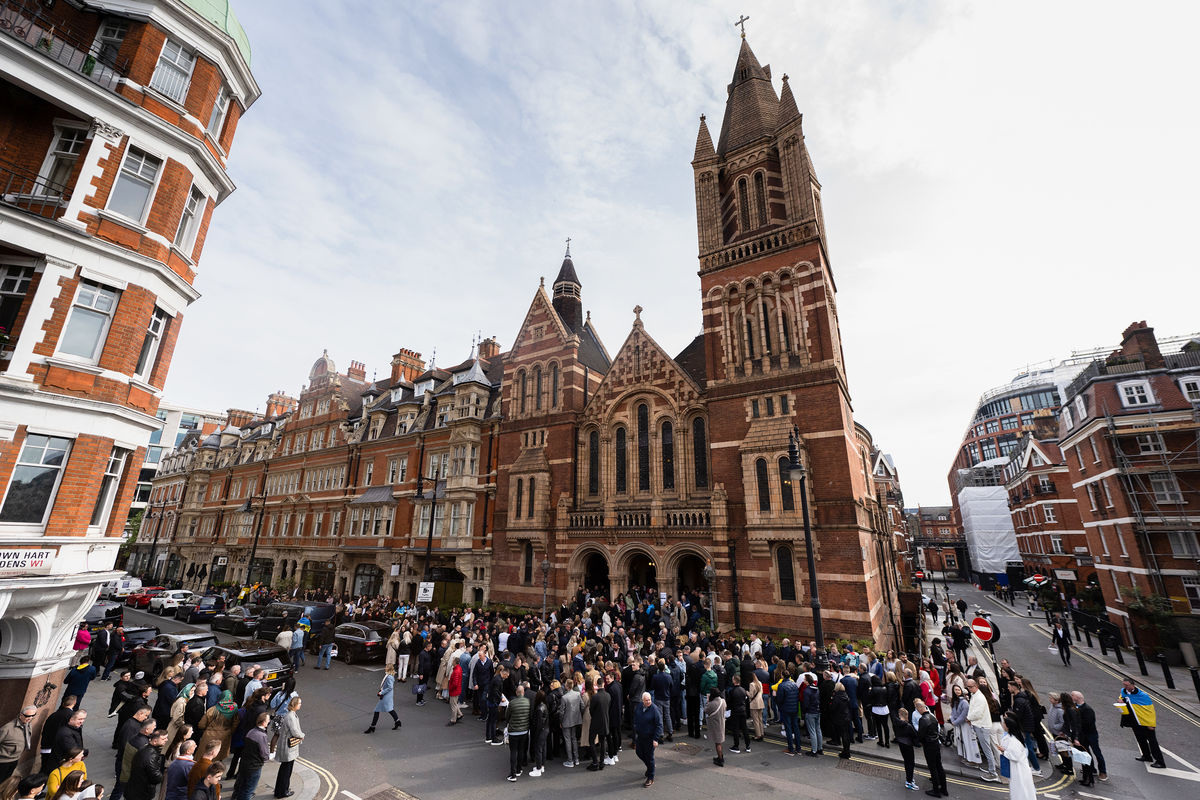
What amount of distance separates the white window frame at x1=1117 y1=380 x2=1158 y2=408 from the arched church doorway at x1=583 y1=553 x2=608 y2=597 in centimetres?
2900

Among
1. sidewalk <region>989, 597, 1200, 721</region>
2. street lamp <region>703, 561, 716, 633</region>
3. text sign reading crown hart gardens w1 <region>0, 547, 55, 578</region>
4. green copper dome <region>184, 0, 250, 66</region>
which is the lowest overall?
sidewalk <region>989, 597, 1200, 721</region>

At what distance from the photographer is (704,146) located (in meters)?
29.3

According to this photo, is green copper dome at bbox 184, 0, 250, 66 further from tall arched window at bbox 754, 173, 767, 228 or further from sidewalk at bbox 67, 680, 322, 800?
tall arched window at bbox 754, 173, 767, 228

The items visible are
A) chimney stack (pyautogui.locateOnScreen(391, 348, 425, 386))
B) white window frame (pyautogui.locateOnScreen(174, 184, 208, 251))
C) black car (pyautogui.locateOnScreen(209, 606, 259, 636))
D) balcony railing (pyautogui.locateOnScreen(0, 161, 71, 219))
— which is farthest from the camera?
chimney stack (pyautogui.locateOnScreen(391, 348, 425, 386))

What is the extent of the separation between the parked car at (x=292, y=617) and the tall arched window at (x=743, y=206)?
27.5 metres

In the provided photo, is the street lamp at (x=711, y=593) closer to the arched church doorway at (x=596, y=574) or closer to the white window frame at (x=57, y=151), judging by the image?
the arched church doorway at (x=596, y=574)

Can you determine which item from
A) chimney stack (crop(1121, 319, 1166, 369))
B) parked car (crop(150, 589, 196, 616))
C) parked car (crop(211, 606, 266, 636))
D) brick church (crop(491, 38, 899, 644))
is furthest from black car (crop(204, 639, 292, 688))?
chimney stack (crop(1121, 319, 1166, 369))

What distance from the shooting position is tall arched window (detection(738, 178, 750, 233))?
26984mm

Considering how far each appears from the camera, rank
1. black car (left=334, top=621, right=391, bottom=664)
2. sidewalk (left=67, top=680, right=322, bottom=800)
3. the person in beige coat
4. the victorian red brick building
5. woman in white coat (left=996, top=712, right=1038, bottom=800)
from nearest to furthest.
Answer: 1. woman in white coat (left=996, top=712, right=1038, bottom=800)
2. sidewalk (left=67, top=680, right=322, bottom=800)
3. the victorian red brick building
4. the person in beige coat
5. black car (left=334, top=621, right=391, bottom=664)

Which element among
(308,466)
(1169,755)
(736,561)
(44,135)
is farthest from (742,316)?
(308,466)

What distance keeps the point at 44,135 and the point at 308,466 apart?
3581 cm

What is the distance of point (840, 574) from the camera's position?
19594 millimetres

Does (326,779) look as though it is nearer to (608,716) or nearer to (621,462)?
(608,716)

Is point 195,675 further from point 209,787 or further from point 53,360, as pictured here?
point 53,360
